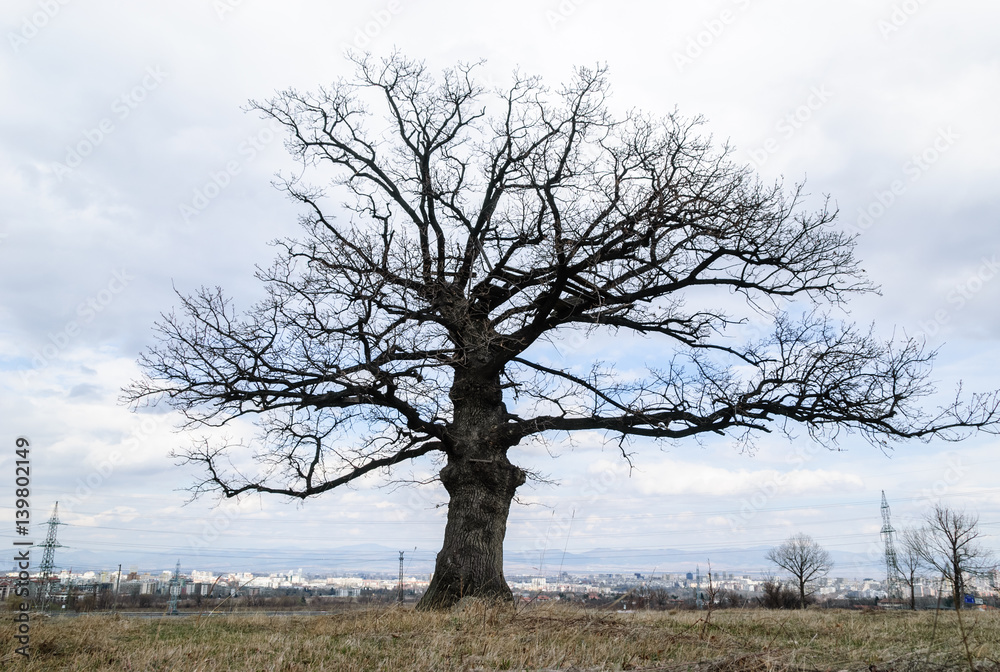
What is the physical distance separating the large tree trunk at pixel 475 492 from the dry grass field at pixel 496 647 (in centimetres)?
361

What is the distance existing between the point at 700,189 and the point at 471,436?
18.9 feet

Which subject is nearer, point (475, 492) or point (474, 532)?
point (474, 532)

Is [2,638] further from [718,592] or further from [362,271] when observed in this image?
[362,271]

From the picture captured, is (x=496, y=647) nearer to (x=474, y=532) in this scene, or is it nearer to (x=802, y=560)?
(x=474, y=532)

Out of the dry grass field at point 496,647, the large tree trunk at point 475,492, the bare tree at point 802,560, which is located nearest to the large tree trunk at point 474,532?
the large tree trunk at point 475,492

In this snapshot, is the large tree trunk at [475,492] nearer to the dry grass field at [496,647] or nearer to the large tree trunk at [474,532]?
the large tree trunk at [474,532]

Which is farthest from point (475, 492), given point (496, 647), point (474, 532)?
point (496, 647)

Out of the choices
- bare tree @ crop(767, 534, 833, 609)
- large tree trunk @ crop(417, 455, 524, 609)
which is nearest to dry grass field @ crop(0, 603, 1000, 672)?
large tree trunk @ crop(417, 455, 524, 609)

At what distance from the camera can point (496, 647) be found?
487cm

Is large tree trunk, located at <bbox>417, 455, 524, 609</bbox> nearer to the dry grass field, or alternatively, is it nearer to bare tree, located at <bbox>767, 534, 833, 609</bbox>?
the dry grass field

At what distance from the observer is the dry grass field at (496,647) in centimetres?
443

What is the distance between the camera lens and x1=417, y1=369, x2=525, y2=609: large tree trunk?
36.0ft

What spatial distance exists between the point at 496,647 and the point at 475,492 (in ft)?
22.2

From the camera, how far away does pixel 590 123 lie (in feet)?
42.8
